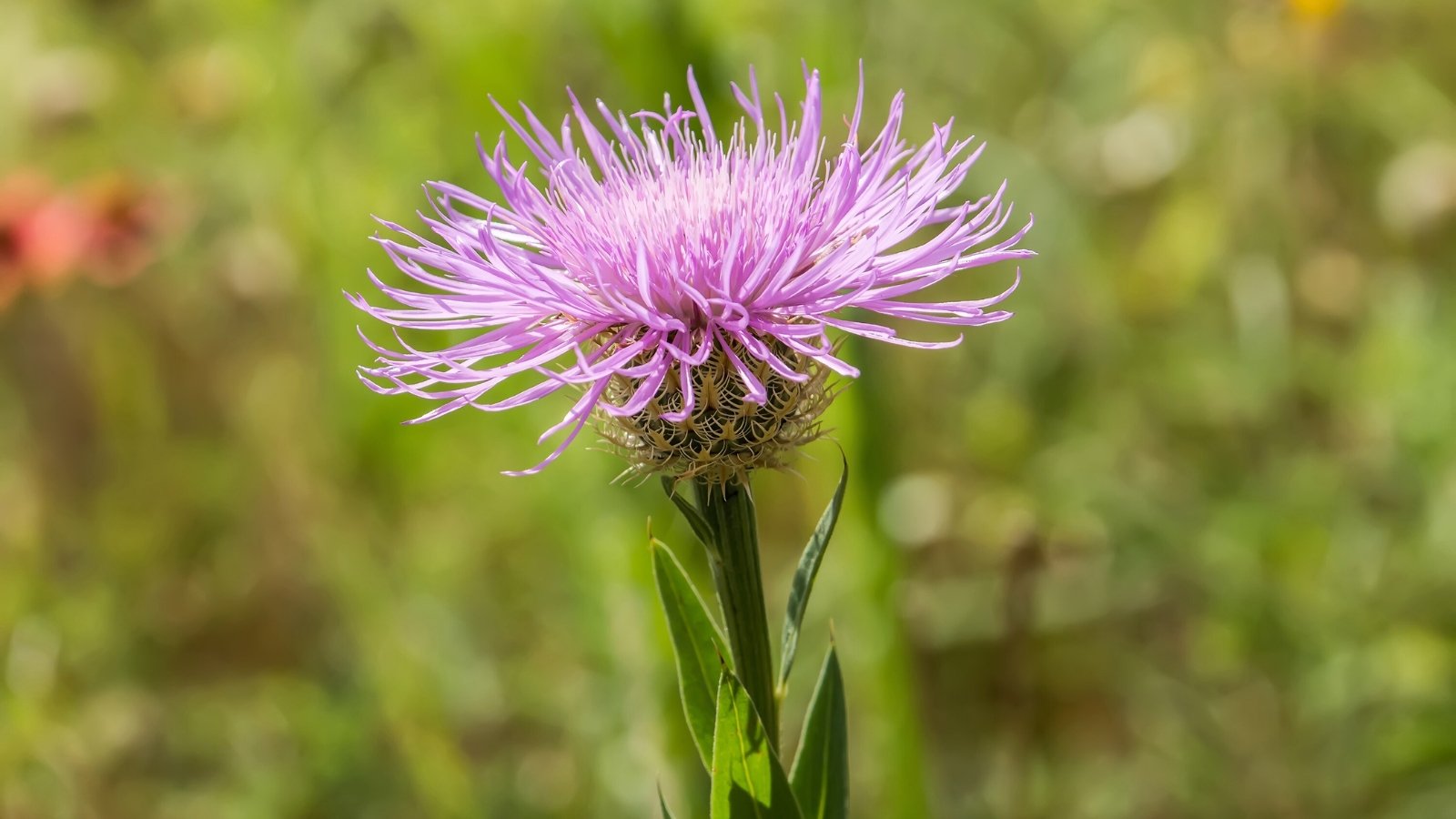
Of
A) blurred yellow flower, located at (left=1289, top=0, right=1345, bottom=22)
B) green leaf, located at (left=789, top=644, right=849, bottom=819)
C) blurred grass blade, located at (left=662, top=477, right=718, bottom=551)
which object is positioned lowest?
green leaf, located at (left=789, top=644, right=849, bottom=819)

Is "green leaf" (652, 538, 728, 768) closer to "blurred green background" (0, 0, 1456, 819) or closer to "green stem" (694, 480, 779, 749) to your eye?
"green stem" (694, 480, 779, 749)

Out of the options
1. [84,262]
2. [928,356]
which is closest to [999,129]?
[928,356]

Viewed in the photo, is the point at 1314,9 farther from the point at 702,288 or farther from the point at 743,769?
the point at 743,769

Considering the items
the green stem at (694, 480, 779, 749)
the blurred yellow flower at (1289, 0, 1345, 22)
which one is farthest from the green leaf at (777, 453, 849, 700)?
the blurred yellow flower at (1289, 0, 1345, 22)

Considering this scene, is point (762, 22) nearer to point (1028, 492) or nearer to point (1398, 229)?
point (1028, 492)

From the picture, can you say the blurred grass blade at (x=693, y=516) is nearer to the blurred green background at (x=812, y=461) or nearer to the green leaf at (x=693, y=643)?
the green leaf at (x=693, y=643)
